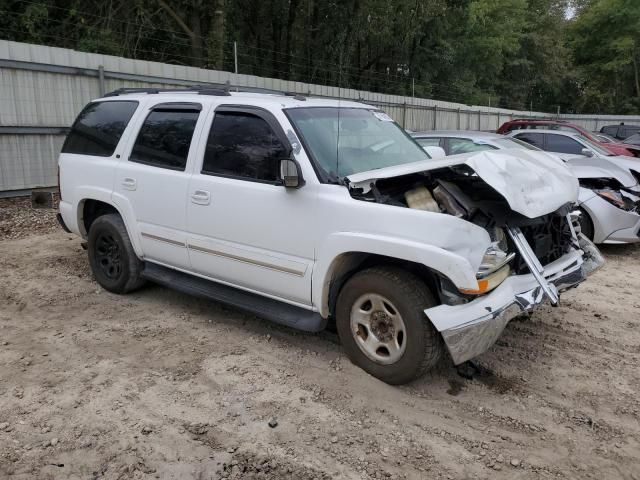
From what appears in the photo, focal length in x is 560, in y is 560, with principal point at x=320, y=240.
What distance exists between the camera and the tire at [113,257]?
538cm

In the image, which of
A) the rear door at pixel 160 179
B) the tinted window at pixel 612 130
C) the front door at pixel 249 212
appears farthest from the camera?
the tinted window at pixel 612 130

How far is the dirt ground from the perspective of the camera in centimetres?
303

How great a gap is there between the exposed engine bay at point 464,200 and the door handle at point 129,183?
235cm

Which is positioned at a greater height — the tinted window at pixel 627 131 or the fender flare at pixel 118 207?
the tinted window at pixel 627 131

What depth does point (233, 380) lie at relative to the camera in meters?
3.91

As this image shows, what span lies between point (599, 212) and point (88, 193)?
6182 mm

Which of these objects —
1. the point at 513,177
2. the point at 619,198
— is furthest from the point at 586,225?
the point at 513,177

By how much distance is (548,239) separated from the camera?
4270 millimetres

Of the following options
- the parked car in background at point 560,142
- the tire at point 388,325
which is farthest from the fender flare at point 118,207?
the parked car in background at point 560,142

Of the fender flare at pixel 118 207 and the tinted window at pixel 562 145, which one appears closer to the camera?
the fender flare at pixel 118 207

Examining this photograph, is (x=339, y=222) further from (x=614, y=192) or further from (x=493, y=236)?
(x=614, y=192)

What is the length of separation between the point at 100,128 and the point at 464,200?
383 cm

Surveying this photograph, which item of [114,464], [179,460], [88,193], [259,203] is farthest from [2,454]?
[88,193]

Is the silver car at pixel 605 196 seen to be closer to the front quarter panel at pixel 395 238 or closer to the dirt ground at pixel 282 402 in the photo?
the dirt ground at pixel 282 402
